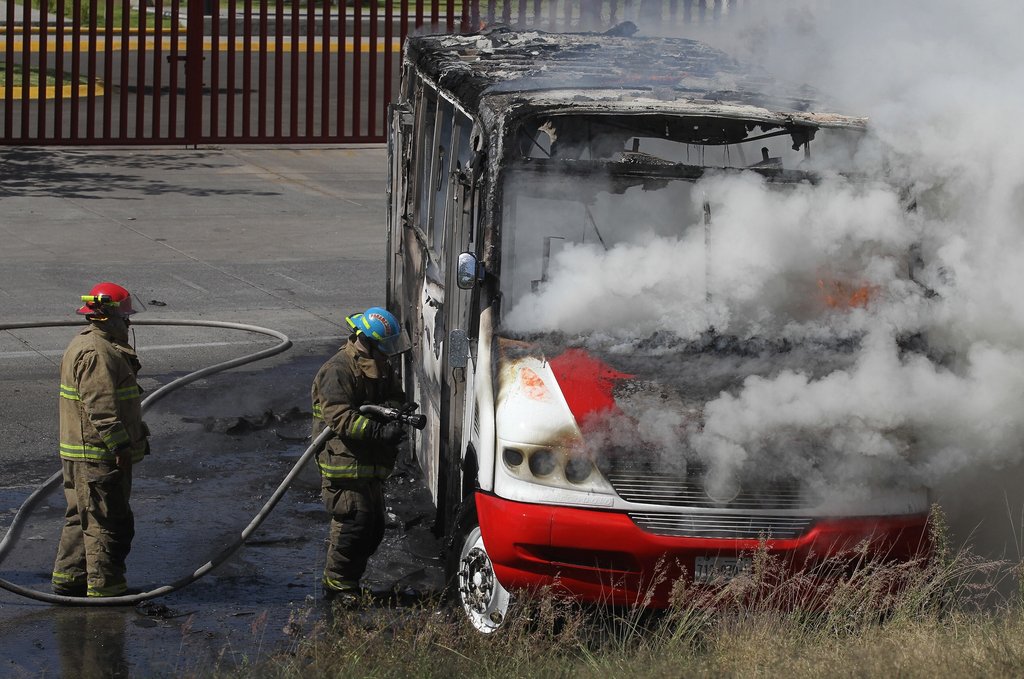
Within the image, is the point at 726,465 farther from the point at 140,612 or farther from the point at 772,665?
the point at 140,612

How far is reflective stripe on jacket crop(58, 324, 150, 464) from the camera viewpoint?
6773 mm

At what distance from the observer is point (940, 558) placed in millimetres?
6402

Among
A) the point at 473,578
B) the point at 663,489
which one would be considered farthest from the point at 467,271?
the point at 473,578

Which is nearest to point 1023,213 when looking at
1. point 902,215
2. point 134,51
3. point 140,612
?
point 902,215

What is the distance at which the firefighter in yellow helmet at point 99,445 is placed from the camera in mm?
6793

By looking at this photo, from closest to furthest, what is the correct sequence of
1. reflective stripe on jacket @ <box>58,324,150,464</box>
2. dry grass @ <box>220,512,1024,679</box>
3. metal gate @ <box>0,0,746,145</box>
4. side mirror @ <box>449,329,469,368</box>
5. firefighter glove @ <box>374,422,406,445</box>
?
dry grass @ <box>220,512,1024,679</box> → side mirror @ <box>449,329,469,368</box> → reflective stripe on jacket @ <box>58,324,150,464</box> → firefighter glove @ <box>374,422,406,445</box> → metal gate @ <box>0,0,746,145</box>

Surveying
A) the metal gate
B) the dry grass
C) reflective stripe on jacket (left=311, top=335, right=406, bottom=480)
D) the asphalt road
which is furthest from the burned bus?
the metal gate

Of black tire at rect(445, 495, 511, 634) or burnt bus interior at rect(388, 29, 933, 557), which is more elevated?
burnt bus interior at rect(388, 29, 933, 557)

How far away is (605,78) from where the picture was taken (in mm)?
7410

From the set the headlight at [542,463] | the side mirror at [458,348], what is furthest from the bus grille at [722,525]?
the side mirror at [458,348]

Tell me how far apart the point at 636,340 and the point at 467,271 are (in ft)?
2.61

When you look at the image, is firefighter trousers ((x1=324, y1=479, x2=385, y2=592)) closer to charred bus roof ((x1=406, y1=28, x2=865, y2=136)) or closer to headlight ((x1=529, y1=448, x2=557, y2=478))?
headlight ((x1=529, y1=448, x2=557, y2=478))

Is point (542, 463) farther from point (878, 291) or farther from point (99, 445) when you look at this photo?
point (99, 445)

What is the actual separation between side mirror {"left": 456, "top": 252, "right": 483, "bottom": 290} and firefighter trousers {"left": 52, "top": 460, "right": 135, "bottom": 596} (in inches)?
74.5
